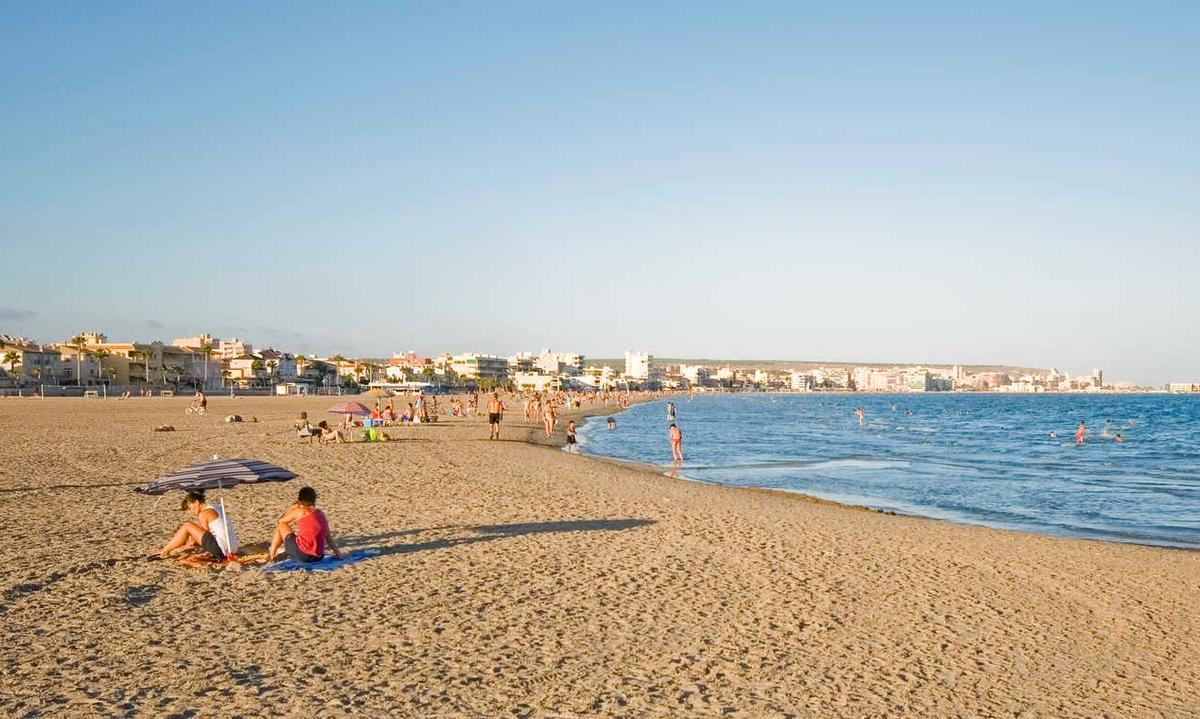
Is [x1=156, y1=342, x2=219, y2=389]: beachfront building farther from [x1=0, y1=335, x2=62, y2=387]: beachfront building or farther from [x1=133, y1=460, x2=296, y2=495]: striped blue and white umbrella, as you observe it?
[x1=133, y1=460, x2=296, y2=495]: striped blue and white umbrella

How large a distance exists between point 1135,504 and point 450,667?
19.4m

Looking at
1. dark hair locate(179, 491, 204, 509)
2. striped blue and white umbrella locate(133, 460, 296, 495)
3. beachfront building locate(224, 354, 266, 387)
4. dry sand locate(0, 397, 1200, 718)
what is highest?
beachfront building locate(224, 354, 266, 387)

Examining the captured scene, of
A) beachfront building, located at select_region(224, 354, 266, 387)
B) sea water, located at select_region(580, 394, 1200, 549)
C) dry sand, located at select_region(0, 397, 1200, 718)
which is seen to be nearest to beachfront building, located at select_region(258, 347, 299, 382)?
beachfront building, located at select_region(224, 354, 266, 387)

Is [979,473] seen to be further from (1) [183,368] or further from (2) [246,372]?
(2) [246,372]

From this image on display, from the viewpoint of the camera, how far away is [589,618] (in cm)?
779

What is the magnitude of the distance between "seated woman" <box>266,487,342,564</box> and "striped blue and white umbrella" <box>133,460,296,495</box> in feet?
1.21

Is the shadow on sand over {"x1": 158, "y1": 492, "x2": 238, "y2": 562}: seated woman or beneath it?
beneath

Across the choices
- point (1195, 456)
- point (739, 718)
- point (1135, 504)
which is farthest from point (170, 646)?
point (1195, 456)

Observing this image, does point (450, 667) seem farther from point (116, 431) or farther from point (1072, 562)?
point (116, 431)

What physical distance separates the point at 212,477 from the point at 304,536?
3.98 ft

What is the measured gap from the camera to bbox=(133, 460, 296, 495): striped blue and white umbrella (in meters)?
9.47

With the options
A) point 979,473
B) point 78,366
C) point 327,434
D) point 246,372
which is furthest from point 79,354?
point 979,473

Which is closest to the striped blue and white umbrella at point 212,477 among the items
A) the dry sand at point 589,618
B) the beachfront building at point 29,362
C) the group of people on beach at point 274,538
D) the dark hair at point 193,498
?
the dark hair at point 193,498

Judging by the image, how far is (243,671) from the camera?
20.1 ft
